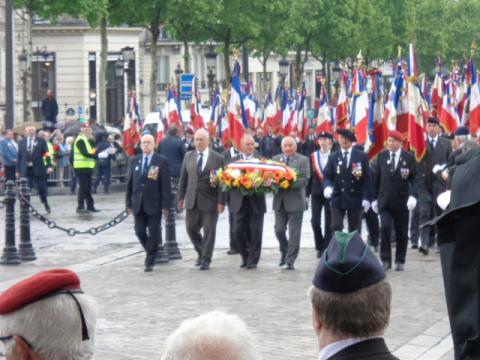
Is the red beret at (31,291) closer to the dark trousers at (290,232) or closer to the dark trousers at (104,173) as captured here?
the dark trousers at (290,232)

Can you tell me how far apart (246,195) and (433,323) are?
5250 mm

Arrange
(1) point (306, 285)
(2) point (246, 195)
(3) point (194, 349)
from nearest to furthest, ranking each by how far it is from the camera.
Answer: (3) point (194, 349) < (1) point (306, 285) < (2) point (246, 195)

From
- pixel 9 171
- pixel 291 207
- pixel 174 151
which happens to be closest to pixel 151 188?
pixel 291 207

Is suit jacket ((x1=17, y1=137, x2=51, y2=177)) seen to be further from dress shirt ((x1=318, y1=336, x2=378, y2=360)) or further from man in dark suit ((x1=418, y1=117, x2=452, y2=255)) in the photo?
dress shirt ((x1=318, y1=336, x2=378, y2=360))

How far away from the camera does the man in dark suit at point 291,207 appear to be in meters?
17.4

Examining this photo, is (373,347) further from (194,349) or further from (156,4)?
(156,4)

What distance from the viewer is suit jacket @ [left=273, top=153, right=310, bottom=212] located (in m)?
17.6

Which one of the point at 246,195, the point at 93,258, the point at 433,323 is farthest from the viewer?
the point at 93,258

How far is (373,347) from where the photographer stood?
12.9 feet

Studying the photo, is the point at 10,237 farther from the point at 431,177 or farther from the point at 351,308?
the point at 351,308

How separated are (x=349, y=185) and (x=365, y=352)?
13481mm

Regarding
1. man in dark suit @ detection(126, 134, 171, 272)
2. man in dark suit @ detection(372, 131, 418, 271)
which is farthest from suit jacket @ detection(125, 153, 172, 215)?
man in dark suit @ detection(372, 131, 418, 271)

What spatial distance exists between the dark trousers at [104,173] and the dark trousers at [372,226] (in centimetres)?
1654

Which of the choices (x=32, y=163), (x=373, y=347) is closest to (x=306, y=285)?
(x=373, y=347)
